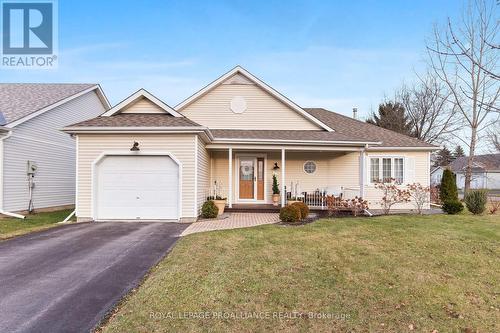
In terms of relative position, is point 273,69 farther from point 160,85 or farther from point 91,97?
point 91,97

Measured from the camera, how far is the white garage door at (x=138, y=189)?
11.5 meters

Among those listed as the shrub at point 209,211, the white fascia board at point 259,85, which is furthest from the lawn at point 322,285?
the white fascia board at point 259,85

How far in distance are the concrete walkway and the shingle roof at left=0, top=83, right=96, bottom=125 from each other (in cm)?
935

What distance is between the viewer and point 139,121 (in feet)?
38.7

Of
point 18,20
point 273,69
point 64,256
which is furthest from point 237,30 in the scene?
point 64,256

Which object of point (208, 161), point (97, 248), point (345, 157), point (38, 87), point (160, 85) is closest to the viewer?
point (97, 248)

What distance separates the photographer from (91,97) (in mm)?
19875

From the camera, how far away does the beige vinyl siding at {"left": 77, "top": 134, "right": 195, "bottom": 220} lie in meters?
11.3

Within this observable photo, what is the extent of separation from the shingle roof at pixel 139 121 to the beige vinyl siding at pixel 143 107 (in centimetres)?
15

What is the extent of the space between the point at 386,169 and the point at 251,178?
21.1ft

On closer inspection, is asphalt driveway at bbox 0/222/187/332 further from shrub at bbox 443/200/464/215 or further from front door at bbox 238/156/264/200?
shrub at bbox 443/200/464/215

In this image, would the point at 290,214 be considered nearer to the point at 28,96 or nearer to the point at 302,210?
the point at 302,210

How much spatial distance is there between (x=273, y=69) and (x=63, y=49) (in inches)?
437

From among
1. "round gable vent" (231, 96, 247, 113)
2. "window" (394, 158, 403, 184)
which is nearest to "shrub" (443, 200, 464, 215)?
"window" (394, 158, 403, 184)
